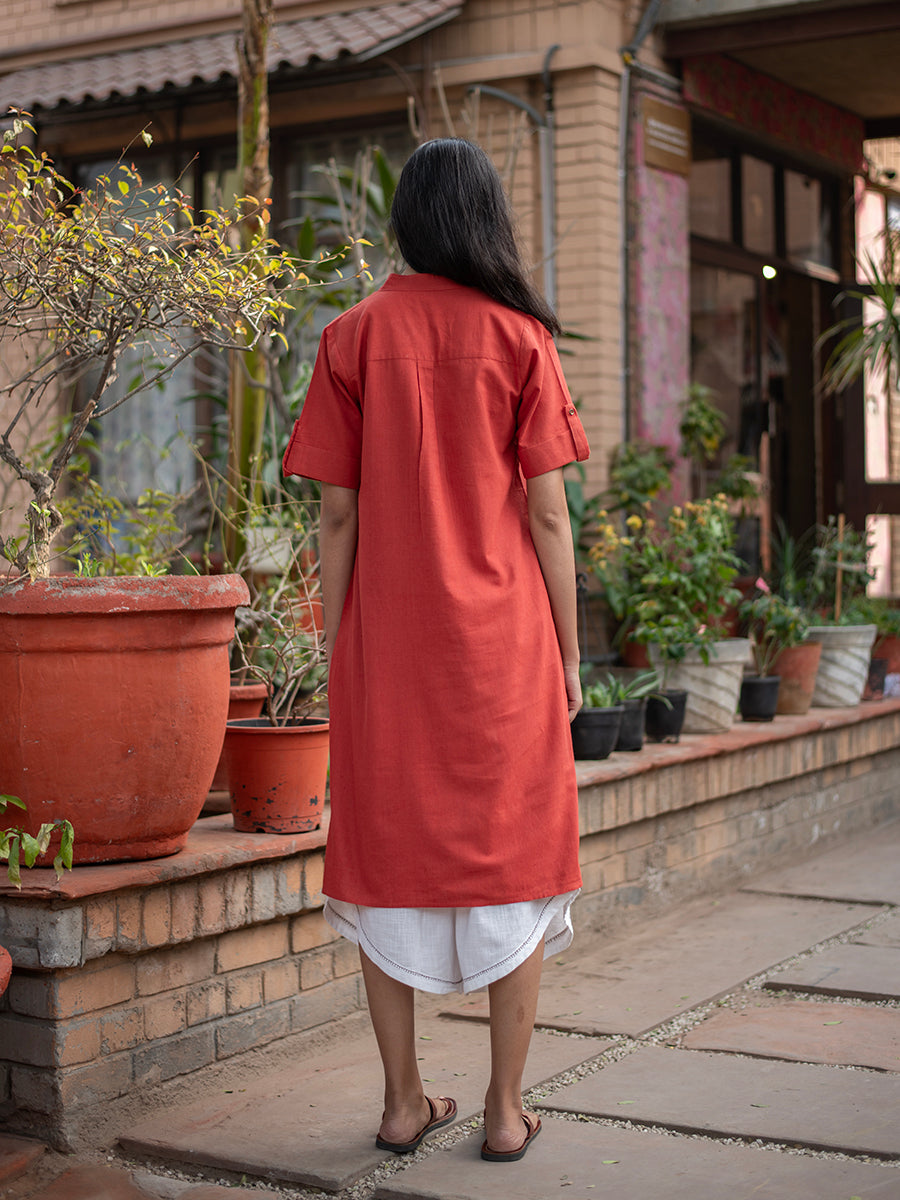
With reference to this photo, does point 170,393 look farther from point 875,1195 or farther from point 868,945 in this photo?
point 875,1195

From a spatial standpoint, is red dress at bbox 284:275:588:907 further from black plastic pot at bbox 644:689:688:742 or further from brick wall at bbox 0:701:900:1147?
black plastic pot at bbox 644:689:688:742

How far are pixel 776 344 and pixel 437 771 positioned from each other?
6.88 m

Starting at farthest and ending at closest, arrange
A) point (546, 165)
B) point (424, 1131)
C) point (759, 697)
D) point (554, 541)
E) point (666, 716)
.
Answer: point (546, 165) < point (759, 697) < point (666, 716) < point (424, 1131) < point (554, 541)

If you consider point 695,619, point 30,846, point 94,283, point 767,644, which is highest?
point 94,283

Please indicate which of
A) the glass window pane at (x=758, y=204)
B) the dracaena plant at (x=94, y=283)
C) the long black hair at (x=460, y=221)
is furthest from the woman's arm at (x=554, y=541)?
the glass window pane at (x=758, y=204)

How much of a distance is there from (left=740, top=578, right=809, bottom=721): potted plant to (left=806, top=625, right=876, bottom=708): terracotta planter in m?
0.25

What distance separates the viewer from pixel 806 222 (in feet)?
29.9

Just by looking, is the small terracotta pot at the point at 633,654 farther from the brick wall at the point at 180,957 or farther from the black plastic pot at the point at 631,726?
the brick wall at the point at 180,957

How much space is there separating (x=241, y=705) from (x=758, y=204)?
5.52 m

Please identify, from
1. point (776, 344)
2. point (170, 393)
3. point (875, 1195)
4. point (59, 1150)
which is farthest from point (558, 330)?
point (776, 344)

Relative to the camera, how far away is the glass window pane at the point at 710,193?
790 centimetres

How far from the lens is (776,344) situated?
9055 millimetres

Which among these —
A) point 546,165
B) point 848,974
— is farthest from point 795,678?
point 546,165

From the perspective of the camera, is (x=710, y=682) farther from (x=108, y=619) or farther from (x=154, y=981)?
(x=108, y=619)
